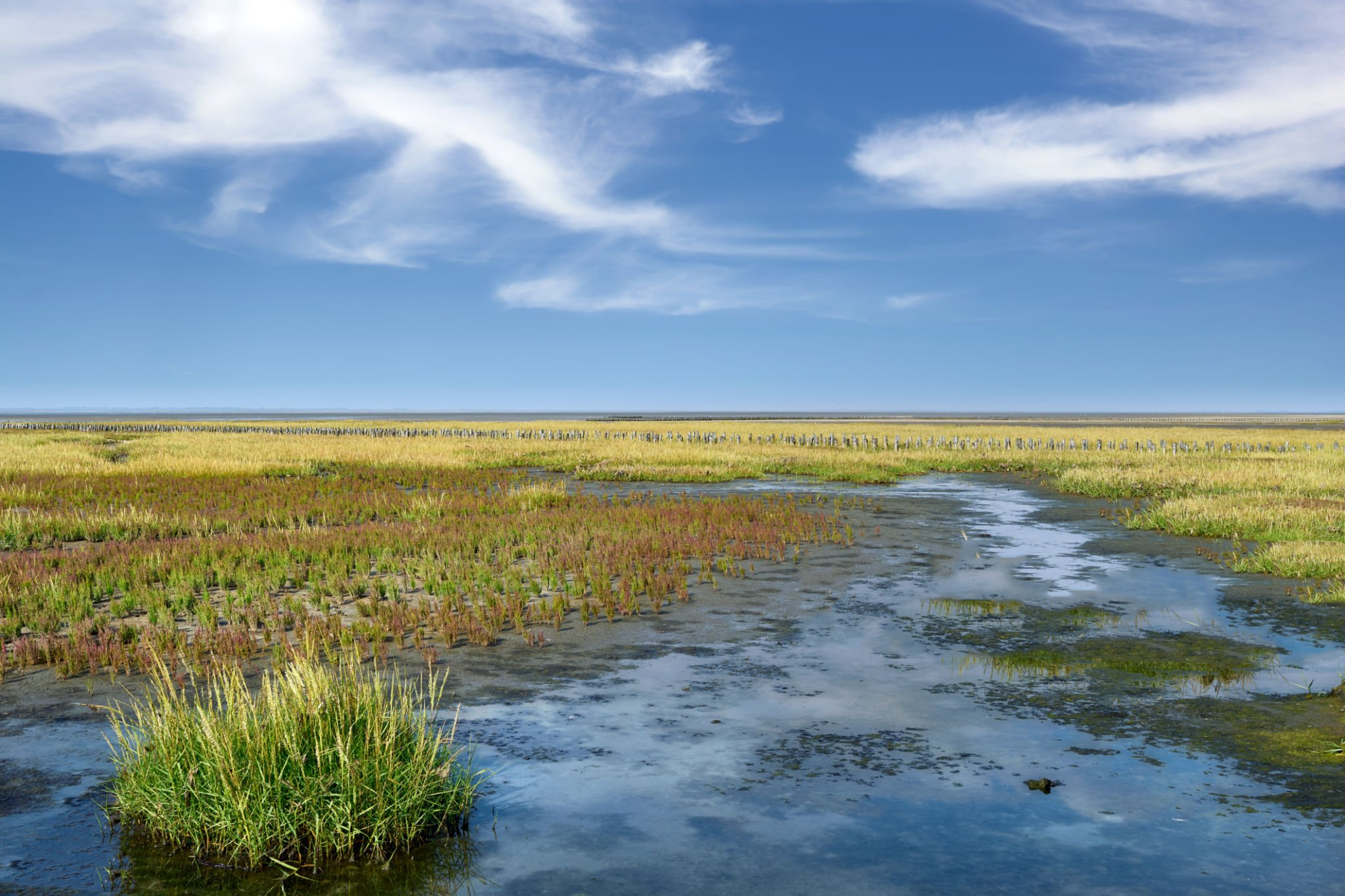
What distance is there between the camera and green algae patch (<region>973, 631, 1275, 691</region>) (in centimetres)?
1014

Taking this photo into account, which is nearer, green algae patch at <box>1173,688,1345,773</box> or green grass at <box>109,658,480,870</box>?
green grass at <box>109,658,480,870</box>

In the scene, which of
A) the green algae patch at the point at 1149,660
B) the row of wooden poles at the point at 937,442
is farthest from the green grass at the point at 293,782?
the row of wooden poles at the point at 937,442

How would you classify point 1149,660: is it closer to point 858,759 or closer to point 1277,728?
point 1277,728

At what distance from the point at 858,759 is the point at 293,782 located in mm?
4190

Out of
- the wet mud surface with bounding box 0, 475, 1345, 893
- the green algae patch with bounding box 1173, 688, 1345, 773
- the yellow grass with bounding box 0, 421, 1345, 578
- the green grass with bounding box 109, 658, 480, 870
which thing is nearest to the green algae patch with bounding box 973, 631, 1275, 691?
the wet mud surface with bounding box 0, 475, 1345, 893

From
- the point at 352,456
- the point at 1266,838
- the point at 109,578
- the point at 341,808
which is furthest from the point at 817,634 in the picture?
the point at 352,456

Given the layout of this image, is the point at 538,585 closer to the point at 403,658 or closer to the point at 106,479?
the point at 403,658

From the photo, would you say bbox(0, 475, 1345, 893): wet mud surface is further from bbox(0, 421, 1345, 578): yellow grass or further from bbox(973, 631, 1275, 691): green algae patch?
bbox(0, 421, 1345, 578): yellow grass

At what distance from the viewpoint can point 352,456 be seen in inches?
1785

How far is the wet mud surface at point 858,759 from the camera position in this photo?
587 cm

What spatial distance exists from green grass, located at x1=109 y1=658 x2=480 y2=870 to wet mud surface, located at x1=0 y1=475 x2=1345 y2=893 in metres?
0.21

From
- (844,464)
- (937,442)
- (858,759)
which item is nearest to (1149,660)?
(858,759)

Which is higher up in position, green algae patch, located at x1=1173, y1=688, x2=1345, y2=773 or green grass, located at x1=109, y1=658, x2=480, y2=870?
green grass, located at x1=109, y1=658, x2=480, y2=870

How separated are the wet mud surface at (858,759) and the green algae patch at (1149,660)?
5cm
